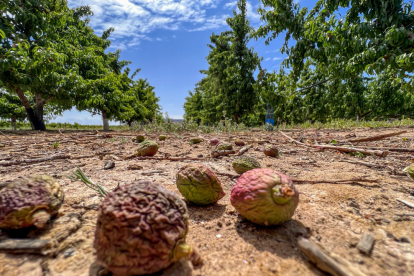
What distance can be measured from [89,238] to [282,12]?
360 inches

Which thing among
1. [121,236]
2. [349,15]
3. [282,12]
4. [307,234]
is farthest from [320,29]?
[121,236]

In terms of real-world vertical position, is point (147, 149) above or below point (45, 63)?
below

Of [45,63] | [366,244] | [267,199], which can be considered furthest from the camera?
[45,63]

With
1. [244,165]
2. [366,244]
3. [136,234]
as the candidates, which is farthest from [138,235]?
[244,165]

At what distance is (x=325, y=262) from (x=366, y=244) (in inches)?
13.0

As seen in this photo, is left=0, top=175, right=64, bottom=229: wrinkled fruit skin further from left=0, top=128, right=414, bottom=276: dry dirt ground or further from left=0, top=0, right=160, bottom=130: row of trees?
left=0, top=0, right=160, bottom=130: row of trees

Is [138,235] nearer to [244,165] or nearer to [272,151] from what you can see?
[244,165]

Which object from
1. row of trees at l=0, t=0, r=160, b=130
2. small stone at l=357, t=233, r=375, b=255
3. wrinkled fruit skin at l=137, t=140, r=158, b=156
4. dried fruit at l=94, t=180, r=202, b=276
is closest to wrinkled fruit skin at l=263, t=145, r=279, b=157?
wrinkled fruit skin at l=137, t=140, r=158, b=156

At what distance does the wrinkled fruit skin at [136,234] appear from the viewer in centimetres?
78

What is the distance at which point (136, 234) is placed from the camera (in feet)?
2.67

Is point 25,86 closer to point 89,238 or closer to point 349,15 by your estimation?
point 89,238

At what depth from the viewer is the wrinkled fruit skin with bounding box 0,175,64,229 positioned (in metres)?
0.97

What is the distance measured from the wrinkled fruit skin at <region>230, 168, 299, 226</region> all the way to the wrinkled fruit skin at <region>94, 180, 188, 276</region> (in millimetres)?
455

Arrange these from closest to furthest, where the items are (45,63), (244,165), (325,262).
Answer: (325,262)
(244,165)
(45,63)
